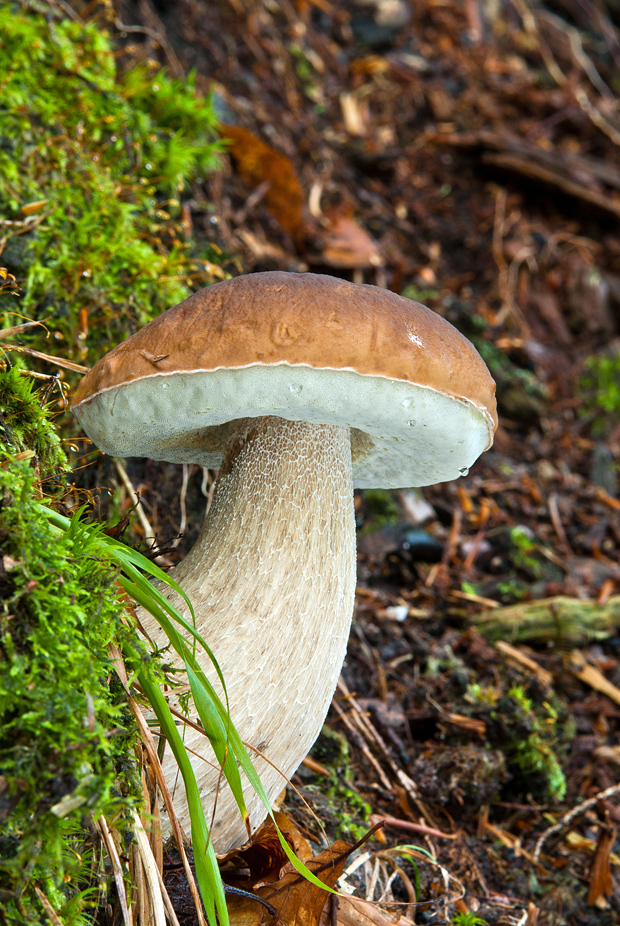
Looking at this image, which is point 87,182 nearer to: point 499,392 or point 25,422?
point 25,422

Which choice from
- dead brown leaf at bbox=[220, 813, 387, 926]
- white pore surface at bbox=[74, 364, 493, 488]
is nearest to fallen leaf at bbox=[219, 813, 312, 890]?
dead brown leaf at bbox=[220, 813, 387, 926]

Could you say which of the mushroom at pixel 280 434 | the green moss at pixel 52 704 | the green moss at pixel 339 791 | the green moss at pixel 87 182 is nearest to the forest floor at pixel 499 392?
the green moss at pixel 339 791

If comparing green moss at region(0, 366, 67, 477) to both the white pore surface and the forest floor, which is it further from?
the forest floor

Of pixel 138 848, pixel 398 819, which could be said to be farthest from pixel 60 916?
pixel 398 819

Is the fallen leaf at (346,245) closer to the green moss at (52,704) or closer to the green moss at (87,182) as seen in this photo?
the green moss at (87,182)

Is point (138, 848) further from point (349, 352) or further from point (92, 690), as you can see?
point (349, 352)
